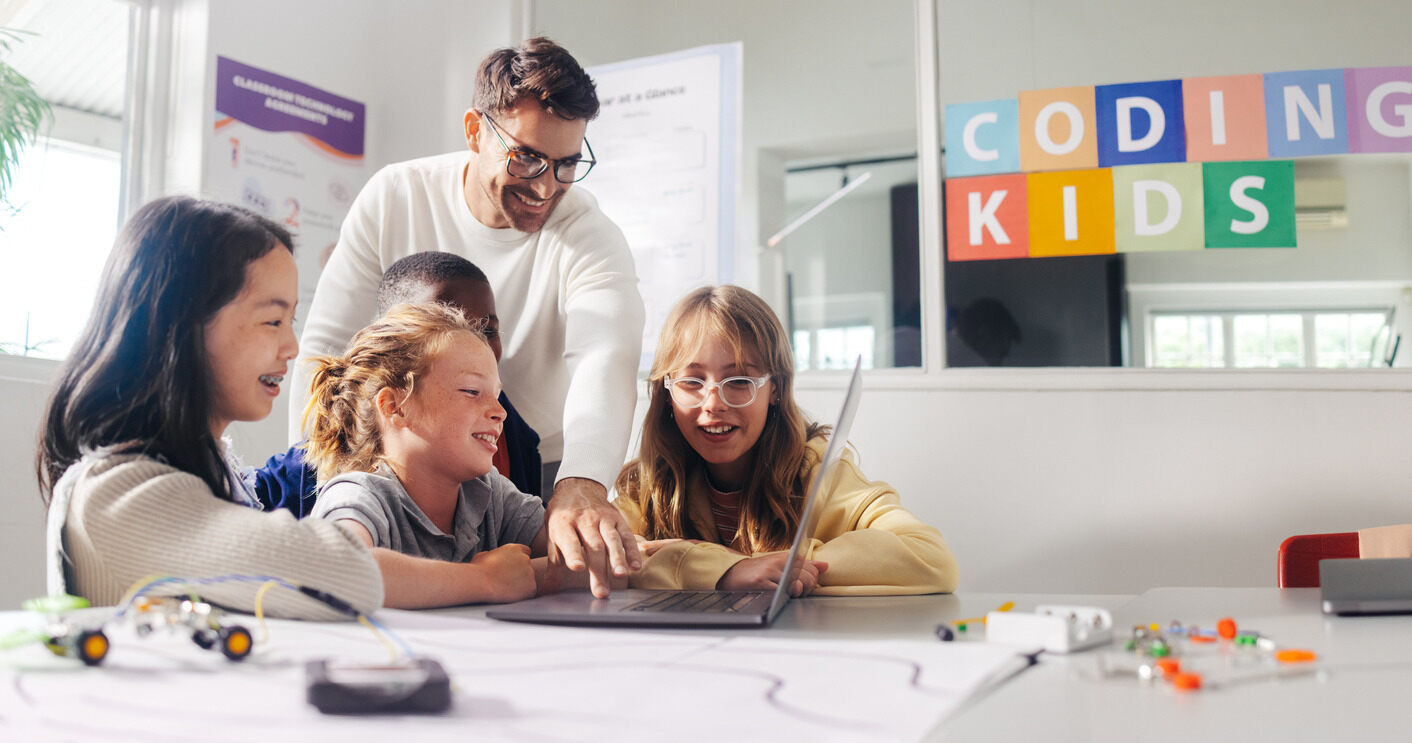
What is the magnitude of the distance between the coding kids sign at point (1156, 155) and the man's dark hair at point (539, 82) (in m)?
1.18

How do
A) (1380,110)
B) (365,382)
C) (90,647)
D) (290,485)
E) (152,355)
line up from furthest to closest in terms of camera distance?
1. (1380,110)
2. (290,485)
3. (365,382)
4. (152,355)
5. (90,647)

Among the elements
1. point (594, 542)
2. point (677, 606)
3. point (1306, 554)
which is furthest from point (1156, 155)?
point (677, 606)

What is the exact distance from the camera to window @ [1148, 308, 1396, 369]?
2.27m

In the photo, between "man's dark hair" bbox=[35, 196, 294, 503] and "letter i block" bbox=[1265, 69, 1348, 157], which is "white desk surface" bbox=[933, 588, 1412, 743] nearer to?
"man's dark hair" bbox=[35, 196, 294, 503]

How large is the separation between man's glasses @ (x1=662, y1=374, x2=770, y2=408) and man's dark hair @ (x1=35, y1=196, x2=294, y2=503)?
0.85 meters

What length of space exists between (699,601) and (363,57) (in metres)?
2.59

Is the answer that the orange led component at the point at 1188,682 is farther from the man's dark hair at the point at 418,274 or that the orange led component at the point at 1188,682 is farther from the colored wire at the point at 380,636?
the man's dark hair at the point at 418,274

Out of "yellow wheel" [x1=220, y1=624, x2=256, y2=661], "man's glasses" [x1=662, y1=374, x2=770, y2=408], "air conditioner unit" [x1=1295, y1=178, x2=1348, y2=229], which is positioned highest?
"air conditioner unit" [x1=1295, y1=178, x2=1348, y2=229]

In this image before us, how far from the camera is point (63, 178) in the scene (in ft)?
7.97

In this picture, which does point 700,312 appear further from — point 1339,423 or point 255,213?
point 1339,423

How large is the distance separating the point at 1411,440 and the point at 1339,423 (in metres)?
0.14

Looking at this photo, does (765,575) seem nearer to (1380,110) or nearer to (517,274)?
(517,274)

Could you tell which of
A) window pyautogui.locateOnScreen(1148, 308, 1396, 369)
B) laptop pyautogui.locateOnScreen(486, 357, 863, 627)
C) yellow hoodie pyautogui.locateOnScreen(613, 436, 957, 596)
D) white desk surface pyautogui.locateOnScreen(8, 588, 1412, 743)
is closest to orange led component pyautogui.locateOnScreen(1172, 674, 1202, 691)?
white desk surface pyautogui.locateOnScreen(8, 588, 1412, 743)

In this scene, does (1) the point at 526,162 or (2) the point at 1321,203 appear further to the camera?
(2) the point at 1321,203
